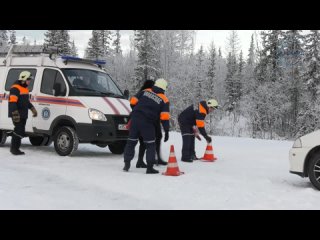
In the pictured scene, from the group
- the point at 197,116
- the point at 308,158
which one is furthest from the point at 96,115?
the point at 308,158

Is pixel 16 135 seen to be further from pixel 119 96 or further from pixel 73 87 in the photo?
pixel 119 96

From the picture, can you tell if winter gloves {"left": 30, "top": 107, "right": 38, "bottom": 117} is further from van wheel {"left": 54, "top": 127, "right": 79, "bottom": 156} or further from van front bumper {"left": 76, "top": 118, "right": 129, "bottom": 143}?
van front bumper {"left": 76, "top": 118, "right": 129, "bottom": 143}

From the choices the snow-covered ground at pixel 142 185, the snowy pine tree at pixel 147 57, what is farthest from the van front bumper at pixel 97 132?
the snowy pine tree at pixel 147 57

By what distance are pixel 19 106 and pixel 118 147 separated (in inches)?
115

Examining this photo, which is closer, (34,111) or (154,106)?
(154,106)

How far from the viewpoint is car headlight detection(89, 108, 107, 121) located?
10.7 metres

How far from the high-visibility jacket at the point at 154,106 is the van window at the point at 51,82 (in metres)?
3.10

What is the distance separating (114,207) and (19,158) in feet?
18.4

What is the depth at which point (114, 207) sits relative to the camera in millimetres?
5777

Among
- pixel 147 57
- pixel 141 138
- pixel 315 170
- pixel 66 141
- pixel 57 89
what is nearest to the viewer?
pixel 315 170

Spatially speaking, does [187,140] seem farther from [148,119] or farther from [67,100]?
[67,100]

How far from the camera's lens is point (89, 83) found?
11648 millimetres

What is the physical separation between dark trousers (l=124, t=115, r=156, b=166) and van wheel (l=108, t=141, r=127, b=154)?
3153 mm
